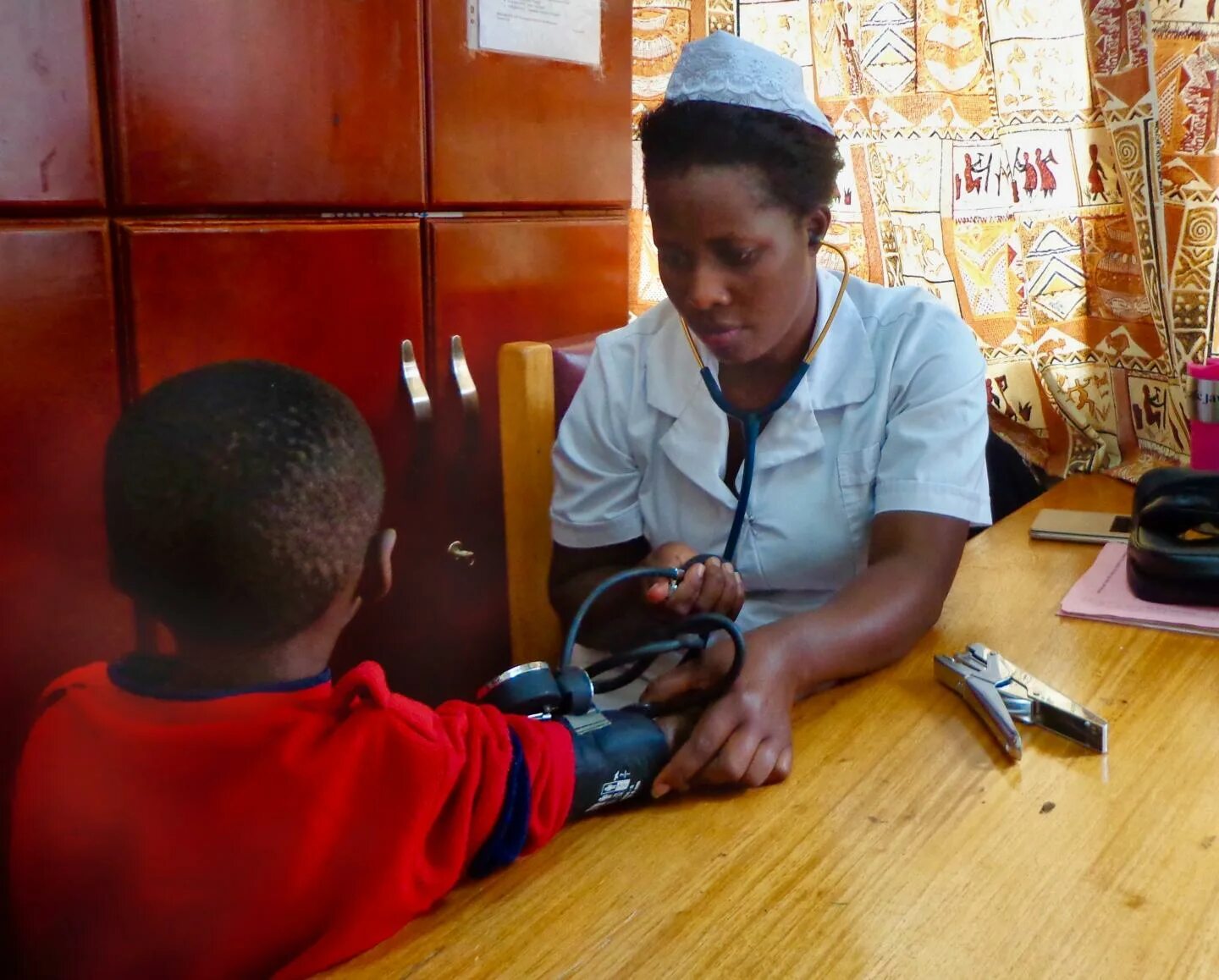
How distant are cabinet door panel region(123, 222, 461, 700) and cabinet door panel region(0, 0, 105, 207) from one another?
81 mm

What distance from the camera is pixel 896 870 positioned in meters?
0.72

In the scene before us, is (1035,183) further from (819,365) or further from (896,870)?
(896,870)

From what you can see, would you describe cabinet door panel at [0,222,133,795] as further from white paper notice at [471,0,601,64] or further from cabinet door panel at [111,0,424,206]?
white paper notice at [471,0,601,64]

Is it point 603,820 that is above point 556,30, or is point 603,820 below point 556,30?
below

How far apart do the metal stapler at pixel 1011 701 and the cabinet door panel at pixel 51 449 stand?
31.6 inches

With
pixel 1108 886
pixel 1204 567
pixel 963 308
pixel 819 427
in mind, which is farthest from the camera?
pixel 963 308

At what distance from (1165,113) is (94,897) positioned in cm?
187

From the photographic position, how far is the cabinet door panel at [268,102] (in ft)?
3.81

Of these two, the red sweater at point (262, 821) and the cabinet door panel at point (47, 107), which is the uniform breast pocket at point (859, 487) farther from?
the cabinet door panel at point (47, 107)

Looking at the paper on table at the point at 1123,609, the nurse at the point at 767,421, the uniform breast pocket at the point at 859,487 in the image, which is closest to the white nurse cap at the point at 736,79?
the nurse at the point at 767,421

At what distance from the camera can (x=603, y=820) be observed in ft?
2.59

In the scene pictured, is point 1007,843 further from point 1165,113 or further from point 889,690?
point 1165,113

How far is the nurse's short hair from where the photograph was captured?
1.14 meters

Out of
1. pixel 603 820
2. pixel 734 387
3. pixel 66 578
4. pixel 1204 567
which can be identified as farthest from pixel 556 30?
pixel 603 820
